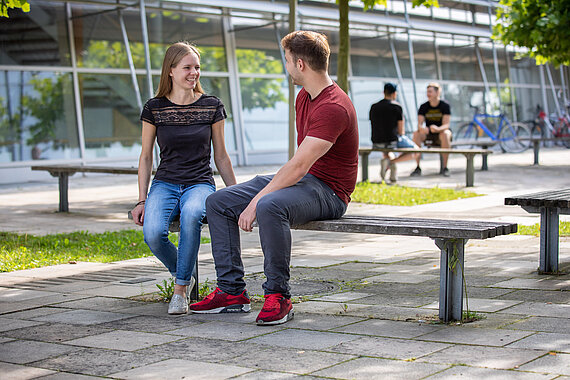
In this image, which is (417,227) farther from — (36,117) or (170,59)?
(36,117)

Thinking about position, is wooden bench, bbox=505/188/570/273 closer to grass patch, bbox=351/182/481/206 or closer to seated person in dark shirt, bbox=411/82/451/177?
grass patch, bbox=351/182/481/206

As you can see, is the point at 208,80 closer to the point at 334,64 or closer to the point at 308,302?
the point at 334,64

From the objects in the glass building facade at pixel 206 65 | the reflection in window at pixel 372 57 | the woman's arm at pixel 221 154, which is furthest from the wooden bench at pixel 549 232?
the reflection in window at pixel 372 57

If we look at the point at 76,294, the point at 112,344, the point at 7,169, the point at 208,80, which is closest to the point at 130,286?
the point at 76,294

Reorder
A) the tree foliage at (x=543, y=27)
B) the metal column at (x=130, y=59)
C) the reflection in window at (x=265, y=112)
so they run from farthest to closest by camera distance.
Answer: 1. the reflection in window at (x=265, y=112)
2. the metal column at (x=130, y=59)
3. the tree foliage at (x=543, y=27)

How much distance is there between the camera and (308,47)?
4.54 meters

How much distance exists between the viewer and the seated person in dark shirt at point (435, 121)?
14.9m

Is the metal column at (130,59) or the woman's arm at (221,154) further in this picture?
the metal column at (130,59)

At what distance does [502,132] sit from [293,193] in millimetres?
20062

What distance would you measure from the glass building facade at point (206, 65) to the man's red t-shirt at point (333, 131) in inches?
454

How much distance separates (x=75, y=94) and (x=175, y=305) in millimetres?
12687

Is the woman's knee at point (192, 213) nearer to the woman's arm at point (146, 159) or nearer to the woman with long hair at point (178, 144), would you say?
the woman with long hair at point (178, 144)

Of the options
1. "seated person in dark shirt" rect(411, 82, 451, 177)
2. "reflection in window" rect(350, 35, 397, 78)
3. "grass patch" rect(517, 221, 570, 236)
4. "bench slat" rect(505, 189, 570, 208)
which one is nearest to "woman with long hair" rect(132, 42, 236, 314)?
"bench slat" rect(505, 189, 570, 208)

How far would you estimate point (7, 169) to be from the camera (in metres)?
15.4
